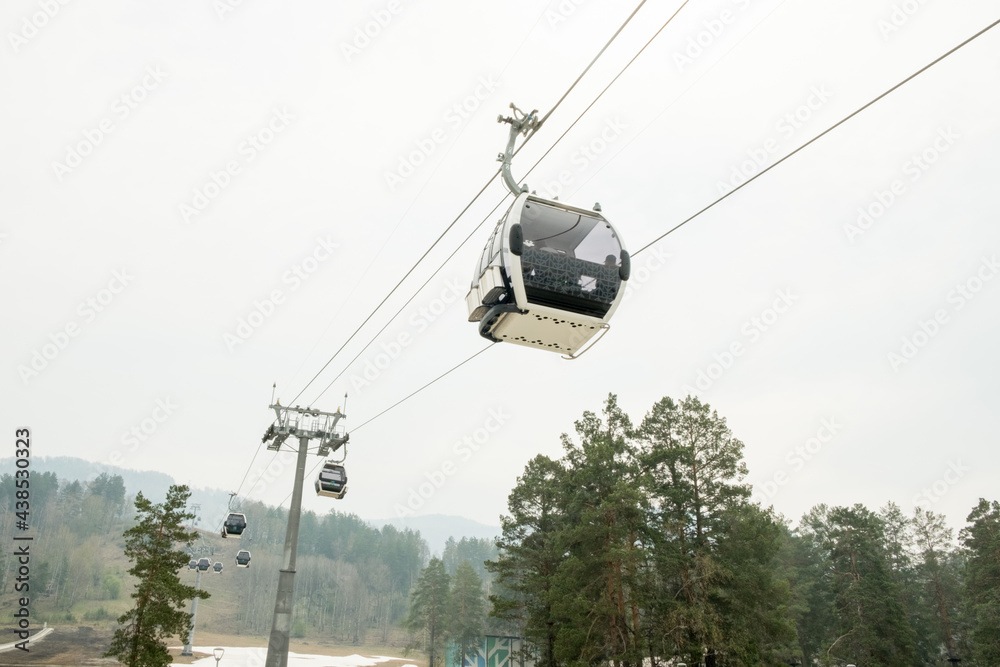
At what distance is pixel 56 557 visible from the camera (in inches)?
4336

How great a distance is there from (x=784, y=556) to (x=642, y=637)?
3857 cm

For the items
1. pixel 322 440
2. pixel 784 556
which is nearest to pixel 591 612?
pixel 322 440

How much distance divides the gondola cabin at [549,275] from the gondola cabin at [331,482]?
19111 millimetres

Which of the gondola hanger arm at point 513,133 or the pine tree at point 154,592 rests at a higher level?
the gondola hanger arm at point 513,133

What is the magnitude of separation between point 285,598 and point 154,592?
6150mm

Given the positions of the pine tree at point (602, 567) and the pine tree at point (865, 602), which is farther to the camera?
the pine tree at point (865, 602)

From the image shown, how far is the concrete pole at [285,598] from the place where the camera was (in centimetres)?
2081

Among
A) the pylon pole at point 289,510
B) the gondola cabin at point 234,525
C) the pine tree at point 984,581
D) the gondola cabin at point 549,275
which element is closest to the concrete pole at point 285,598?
the pylon pole at point 289,510

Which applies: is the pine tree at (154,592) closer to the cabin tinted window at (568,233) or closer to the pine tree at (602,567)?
the pine tree at (602,567)

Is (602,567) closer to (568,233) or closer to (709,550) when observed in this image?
(709,550)

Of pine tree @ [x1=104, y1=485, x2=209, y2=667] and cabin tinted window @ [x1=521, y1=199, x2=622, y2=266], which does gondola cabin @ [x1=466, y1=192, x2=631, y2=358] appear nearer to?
cabin tinted window @ [x1=521, y1=199, x2=622, y2=266]

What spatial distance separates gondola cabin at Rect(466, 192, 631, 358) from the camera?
313 inches

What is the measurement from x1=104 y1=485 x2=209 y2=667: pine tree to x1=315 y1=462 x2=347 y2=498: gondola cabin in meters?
4.87

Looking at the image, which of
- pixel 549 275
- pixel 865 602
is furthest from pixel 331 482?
pixel 865 602
